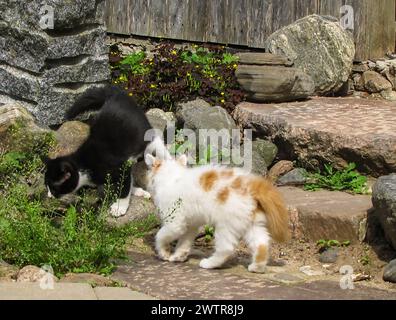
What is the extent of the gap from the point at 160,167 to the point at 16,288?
1.87 m

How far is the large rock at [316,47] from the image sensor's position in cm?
1100

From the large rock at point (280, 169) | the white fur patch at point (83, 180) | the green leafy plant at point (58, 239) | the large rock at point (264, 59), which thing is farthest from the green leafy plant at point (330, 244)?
the large rock at point (264, 59)

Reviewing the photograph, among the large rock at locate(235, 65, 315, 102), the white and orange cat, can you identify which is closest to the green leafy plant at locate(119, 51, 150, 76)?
the large rock at locate(235, 65, 315, 102)

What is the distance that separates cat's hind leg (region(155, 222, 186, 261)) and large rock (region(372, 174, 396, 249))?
1574mm

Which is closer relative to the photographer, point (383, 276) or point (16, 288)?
point (16, 288)

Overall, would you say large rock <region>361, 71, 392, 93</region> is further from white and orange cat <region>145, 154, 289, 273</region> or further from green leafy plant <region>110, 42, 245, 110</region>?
white and orange cat <region>145, 154, 289, 273</region>

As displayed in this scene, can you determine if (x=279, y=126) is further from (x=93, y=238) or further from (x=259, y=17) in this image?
(x=93, y=238)

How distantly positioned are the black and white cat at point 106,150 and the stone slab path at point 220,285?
43.6 inches

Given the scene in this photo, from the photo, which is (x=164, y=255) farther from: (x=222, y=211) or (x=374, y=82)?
(x=374, y=82)

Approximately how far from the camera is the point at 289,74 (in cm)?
1030

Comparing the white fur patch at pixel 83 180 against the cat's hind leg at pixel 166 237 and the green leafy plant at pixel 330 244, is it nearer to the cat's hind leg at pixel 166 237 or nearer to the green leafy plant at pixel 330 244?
the cat's hind leg at pixel 166 237

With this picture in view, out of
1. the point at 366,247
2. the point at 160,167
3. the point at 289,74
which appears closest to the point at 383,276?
the point at 366,247

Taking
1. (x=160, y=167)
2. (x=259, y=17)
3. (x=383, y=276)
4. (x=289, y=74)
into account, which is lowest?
(x=383, y=276)

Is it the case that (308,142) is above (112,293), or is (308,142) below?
above
